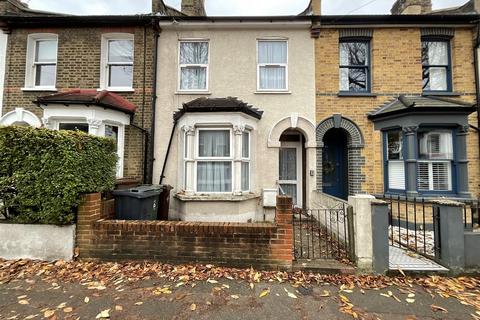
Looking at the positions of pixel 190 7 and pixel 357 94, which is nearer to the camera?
pixel 357 94

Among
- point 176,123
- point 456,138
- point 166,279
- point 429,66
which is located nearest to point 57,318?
point 166,279

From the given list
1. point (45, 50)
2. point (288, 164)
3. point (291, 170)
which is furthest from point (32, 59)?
point (291, 170)

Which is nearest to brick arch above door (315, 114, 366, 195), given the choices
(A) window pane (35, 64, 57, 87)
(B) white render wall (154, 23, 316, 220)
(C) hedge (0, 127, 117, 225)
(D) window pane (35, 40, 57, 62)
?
(B) white render wall (154, 23, 316, 220)

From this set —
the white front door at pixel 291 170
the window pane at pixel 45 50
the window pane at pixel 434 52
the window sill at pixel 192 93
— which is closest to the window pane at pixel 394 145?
the white front door at pixel 291 170

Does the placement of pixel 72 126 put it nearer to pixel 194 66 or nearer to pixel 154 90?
pixel 154 90

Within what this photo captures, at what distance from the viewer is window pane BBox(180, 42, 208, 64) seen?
25.2 feet

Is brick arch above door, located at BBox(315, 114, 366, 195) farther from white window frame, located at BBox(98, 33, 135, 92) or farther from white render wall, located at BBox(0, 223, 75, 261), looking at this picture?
white render wall, located at BBox(0, 223, 75, 261)

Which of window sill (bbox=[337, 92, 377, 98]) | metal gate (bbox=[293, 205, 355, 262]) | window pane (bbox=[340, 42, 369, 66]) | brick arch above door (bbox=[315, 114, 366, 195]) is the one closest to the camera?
metal gate (bbox=[293, 205, 355, 262])

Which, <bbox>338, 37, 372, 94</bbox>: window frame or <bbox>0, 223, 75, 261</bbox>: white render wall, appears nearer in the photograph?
<bbox>0, 223, 75, 261</bbox>: white render wall

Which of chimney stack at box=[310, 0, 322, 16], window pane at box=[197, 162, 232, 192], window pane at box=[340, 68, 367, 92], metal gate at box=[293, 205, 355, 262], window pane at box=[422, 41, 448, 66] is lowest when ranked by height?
metal gate at box=[293, 205, 355, 262]

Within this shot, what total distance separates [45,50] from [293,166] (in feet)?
30.0

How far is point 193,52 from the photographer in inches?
305

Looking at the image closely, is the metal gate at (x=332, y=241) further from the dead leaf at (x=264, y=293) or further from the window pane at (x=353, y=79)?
the window pane at (x=353, y=79)

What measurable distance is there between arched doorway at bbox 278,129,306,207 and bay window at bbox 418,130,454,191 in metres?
3.21
